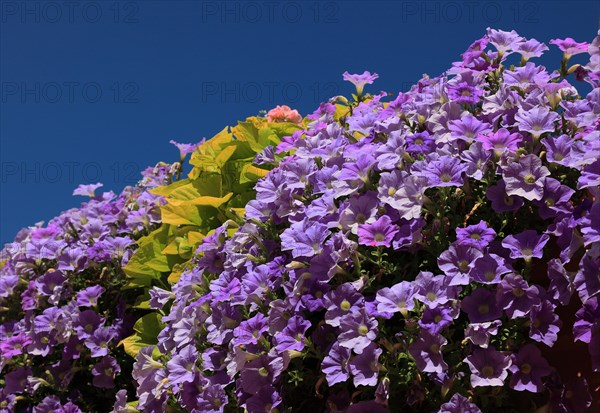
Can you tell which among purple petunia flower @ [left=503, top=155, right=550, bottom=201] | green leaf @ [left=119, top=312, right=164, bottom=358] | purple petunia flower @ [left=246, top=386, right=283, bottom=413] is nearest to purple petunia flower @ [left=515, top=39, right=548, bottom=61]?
purple petunia flower @ [left=503, top=155, right=550, bottom=201]

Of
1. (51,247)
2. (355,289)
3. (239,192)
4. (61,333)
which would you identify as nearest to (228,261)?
(355,289)

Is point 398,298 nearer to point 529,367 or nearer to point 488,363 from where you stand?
point 488,363

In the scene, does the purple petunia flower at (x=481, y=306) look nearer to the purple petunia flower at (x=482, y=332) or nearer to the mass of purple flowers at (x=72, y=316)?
the purple petunia flower at (x=482, y=332)

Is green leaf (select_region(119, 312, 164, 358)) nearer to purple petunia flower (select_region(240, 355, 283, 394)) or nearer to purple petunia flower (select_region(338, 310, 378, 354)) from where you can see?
purple petunia flower (select_region(240, 355, 283, 394))

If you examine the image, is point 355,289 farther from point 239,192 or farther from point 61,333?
point 61,333

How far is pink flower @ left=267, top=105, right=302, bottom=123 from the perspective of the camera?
13.2 ft

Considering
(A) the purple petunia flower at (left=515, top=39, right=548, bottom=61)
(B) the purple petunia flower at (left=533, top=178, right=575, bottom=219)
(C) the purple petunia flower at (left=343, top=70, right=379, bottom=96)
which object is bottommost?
(B) the purple petunia flower at (left=533, top=178, right=575, bottom=219)

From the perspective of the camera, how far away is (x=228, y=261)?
264 cm

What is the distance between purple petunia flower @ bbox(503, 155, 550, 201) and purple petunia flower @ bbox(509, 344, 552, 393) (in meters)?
0.45

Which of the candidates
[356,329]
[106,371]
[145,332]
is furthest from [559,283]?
[106,371]

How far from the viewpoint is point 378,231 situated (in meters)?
2.25

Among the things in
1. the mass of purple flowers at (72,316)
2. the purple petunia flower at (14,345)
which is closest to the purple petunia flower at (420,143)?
the mass of purple flowers at (72,316)

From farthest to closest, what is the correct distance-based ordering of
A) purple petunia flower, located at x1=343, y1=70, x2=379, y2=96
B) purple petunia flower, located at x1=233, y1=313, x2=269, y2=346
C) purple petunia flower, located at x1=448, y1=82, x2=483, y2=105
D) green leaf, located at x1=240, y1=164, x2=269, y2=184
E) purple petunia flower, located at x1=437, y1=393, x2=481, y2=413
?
green leaf, located at x1=240, y1=164, x2=269, y2=184
purple petunia flower, located at x1=343, y1=70, x2=379, y2=96
purple petunia flower, located at x1=448, y1=82, x2=483, y2=105
purple petunia flower, located at x1=233, y1=313, x2=269, y2=346
purple petunia flower, located at x1=437, y1=393, x2=481, y2=413

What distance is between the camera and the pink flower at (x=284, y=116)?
13.2 ft
